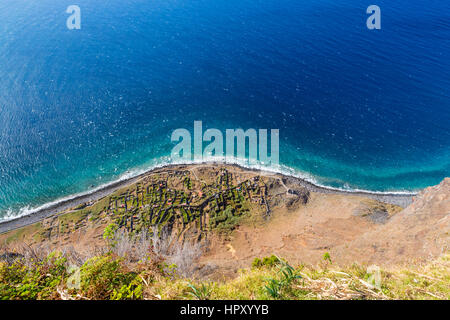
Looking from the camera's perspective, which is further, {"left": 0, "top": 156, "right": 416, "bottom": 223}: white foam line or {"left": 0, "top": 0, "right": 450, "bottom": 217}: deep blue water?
{"left": 0, "top": 0, "right": 450, "bottom": 217}: deep blue water

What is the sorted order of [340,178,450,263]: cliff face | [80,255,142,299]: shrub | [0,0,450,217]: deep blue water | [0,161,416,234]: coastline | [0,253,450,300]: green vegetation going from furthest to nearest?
[0,0,450,217]: deep blue water → [0,161,416,234]: coastline → [340,178,450,263]: cliff face → [0,253,450,300]: green vegetation → [80,255,142,299]: shrub

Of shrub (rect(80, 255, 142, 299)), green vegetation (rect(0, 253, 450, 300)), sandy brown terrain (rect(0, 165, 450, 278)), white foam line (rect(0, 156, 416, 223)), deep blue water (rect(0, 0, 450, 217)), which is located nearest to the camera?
shrub (rect(80, 255, 142, 299))

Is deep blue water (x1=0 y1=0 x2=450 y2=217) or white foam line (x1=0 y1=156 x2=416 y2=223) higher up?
deep blue water (x1=0 y1=0 x2=450 y2=217)

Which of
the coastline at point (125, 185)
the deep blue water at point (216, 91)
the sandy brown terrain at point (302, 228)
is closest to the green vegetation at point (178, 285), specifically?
the sandy brown terrain at point (302, 228)

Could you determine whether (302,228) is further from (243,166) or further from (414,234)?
(243,166)

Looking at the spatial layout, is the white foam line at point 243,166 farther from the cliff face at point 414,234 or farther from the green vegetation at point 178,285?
the green vegetation at point 178,285

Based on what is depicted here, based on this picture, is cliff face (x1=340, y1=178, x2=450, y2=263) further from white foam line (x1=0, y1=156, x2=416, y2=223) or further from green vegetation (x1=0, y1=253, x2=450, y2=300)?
green vegetation (x1=0, y1=253, x2=450, y2=300)

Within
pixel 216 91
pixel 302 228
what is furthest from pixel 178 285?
pixel 216 91

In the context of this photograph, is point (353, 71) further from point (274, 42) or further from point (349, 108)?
point (274, 42)

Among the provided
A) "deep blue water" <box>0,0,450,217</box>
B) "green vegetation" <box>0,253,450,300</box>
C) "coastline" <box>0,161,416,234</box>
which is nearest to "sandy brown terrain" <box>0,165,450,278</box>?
"coastline" <box>0,161,416,234</box>
